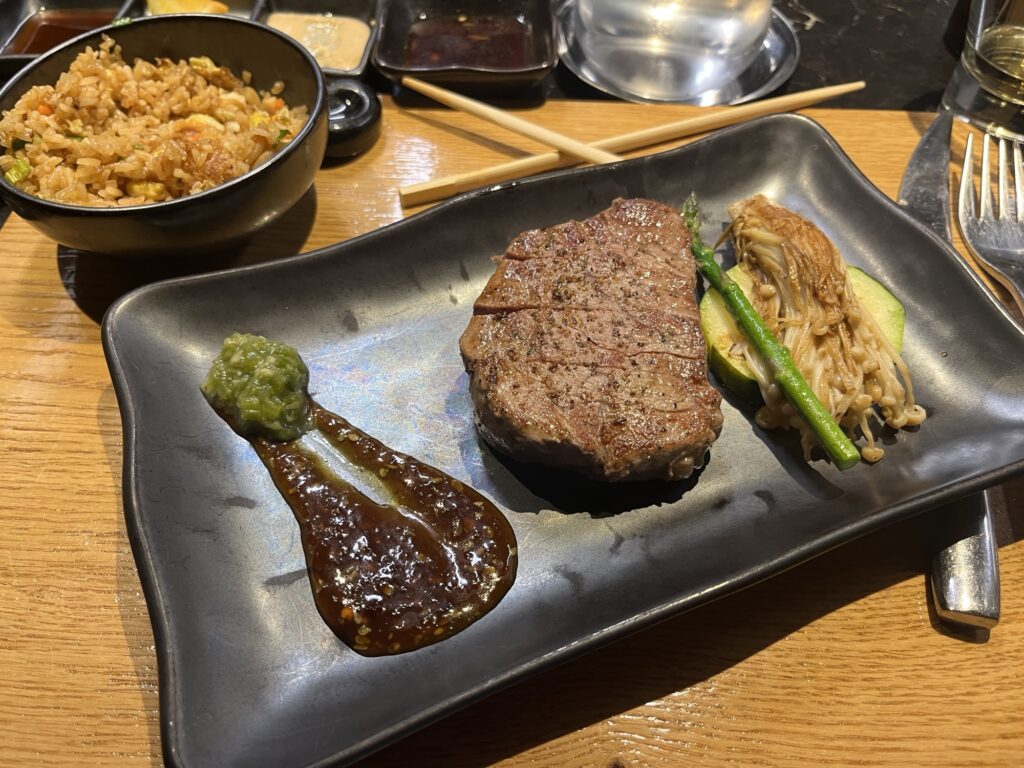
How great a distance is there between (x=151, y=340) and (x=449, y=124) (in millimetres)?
2664

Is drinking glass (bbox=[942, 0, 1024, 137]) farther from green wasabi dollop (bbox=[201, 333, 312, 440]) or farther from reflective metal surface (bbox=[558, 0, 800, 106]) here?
green wasabi dollop (bbox=[201, 333, 312, 440])

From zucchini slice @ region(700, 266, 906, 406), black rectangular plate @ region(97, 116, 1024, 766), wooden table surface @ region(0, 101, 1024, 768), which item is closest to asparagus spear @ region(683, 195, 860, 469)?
zucchini slice @ region(700, 266, 906, 406)

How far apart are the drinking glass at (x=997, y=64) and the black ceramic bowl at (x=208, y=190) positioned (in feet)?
14.1

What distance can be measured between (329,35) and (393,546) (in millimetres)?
4665

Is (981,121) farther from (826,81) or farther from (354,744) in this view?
(354,744)

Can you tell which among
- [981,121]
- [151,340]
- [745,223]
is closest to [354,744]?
[151,340]

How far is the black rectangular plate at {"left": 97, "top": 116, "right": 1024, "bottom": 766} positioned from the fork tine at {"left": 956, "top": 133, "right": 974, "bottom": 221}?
85 centimetres

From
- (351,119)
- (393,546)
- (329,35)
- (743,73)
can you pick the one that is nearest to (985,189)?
(743,73)

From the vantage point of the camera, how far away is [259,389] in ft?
10.2

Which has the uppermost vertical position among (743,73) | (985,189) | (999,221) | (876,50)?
(876,50)

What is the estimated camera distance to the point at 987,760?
249cm

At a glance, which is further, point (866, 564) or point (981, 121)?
point (981, 121)

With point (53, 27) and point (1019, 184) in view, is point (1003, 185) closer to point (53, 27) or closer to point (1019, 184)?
point (1019, 184)

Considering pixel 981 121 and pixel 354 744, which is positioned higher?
pixel 981 121
